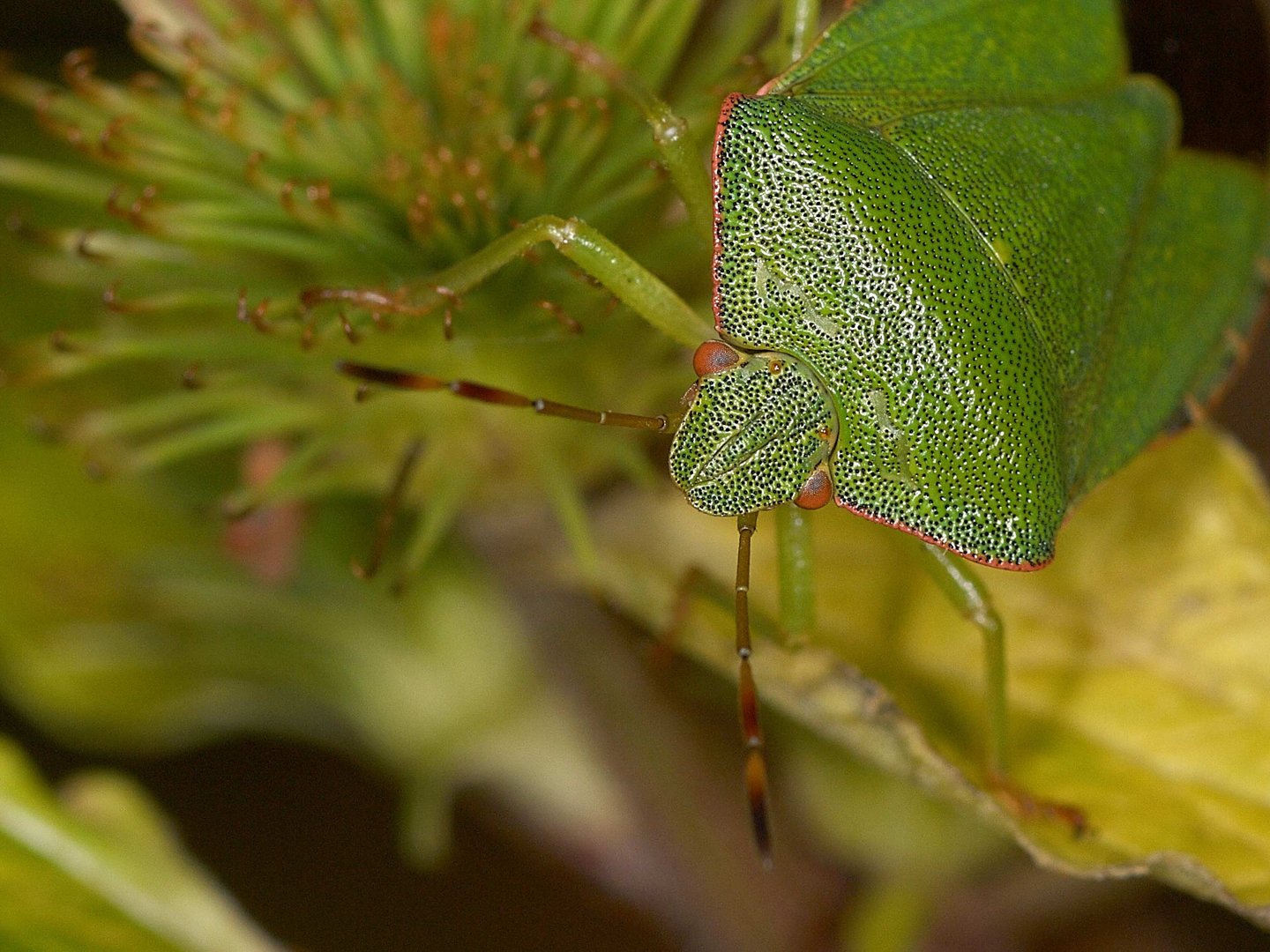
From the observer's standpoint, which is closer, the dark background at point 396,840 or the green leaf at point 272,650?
the dark background at point 396,840

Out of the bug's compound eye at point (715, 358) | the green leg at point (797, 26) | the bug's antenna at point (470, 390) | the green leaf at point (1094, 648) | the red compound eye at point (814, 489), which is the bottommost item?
the green leaf at point (1094, 648)

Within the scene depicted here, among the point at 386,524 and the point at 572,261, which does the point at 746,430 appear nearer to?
the point at 572,261

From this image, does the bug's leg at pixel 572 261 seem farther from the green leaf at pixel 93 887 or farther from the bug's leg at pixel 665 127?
the green leaf at pixel 93 887

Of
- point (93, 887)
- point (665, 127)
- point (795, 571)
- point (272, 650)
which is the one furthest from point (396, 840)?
point (665, 127)

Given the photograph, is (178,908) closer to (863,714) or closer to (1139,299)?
(863,714)

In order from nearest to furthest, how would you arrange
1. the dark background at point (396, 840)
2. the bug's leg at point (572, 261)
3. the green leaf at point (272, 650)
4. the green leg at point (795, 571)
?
the bug's leg at point (572, 261), the green leg at point (795, 571), the dark background at point (396, 840), the green leaf at point (272, 650)

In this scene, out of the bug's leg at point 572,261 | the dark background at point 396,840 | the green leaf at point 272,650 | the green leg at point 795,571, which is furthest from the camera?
the green leaf at point 272,650

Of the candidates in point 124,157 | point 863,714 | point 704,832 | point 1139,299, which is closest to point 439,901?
point 704,832

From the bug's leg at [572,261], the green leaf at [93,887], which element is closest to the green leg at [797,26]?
the bug's leg at [572,261]
